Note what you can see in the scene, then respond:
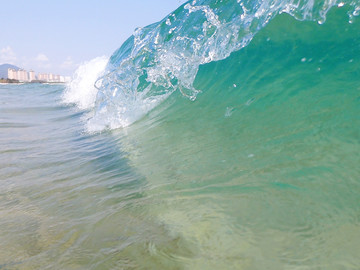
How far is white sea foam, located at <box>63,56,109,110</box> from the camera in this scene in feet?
39.0

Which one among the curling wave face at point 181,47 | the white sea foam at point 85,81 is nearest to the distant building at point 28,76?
the white sea foam at point 85,81

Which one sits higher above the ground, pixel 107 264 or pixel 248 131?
pixel 248 131

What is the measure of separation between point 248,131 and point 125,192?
4.10 ft

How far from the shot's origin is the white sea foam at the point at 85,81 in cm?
1189

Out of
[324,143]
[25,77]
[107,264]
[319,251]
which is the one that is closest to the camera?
[319,251]

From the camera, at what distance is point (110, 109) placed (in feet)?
19.0

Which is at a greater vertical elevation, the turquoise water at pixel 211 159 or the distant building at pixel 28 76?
the distant building at pixel 28 76

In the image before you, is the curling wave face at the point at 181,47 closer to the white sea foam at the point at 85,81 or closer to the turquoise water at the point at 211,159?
the turquoise water at the point at 211,159

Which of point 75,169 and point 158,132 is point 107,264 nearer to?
point 75,169

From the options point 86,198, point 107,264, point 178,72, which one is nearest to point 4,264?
point 107,264

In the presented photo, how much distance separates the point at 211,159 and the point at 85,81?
39.3ft

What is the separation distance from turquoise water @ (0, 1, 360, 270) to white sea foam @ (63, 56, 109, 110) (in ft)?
20.8

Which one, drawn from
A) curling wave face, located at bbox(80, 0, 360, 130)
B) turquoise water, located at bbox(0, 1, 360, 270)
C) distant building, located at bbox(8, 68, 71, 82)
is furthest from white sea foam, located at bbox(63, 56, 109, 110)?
distant building, located at bbox(8, 68, 71, 82)

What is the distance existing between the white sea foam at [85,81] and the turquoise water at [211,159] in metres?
6.34
